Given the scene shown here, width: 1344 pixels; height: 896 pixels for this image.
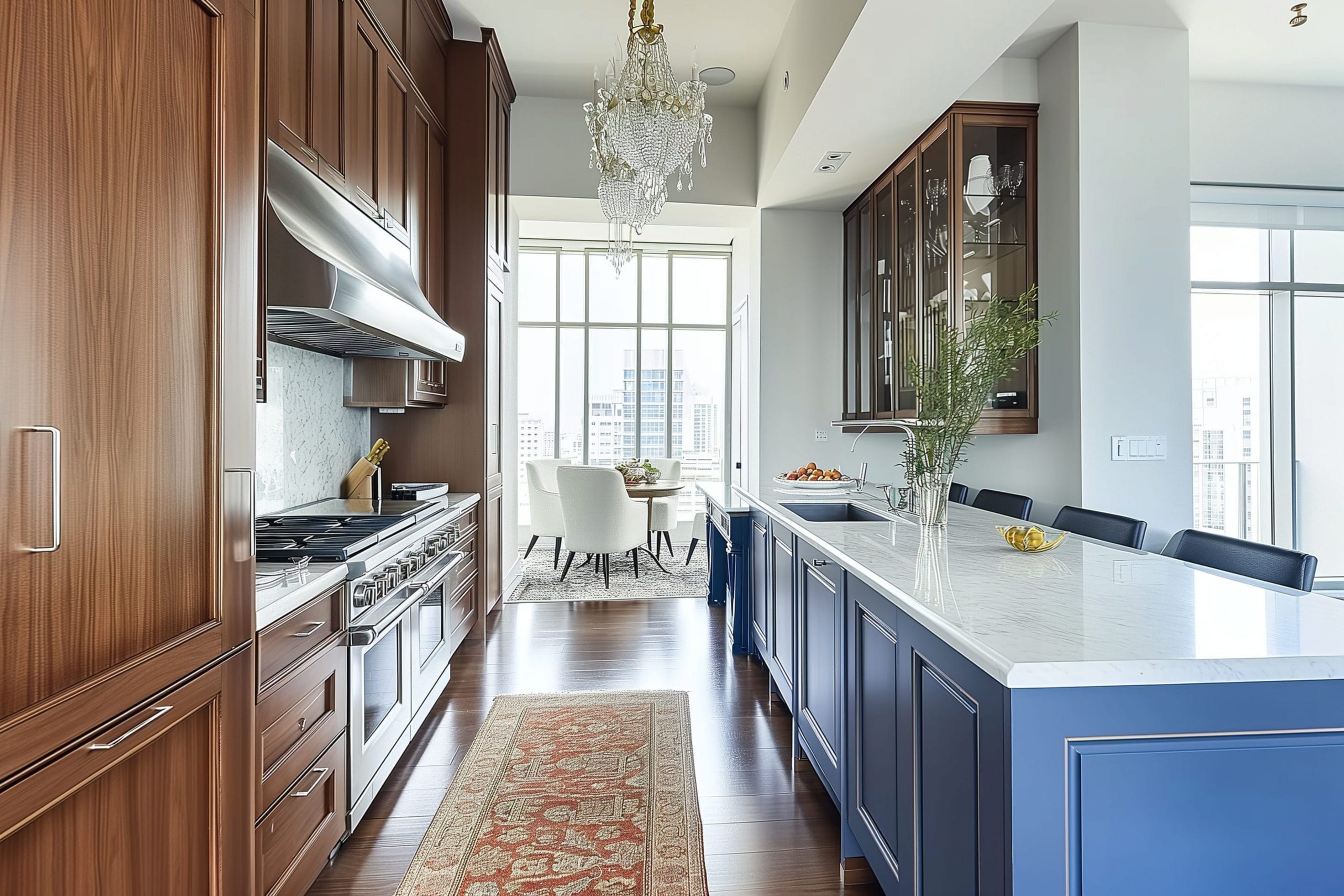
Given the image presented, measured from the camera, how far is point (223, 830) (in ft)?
4.07

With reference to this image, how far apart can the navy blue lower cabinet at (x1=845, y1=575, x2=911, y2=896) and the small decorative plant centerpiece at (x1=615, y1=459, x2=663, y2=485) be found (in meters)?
4.43

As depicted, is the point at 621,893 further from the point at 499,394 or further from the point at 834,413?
the point at 834,413

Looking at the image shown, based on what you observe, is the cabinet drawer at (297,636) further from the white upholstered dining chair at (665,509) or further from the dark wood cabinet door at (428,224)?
the white upholstered dining chair at (665,509)

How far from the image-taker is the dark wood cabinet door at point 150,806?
841 mm

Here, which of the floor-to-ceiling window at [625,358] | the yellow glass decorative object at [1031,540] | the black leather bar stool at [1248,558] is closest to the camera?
the black leather bar stool at [1248,558]

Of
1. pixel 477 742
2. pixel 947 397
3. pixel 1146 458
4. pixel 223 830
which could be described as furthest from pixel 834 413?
pixel 223 830

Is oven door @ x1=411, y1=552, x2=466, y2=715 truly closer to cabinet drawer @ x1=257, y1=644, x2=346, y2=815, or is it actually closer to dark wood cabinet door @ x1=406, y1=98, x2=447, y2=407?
cabinet drawer @ x1=257, y1=644, x2=346, y2=815

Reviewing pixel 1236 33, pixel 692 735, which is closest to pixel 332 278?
pixel 692 735

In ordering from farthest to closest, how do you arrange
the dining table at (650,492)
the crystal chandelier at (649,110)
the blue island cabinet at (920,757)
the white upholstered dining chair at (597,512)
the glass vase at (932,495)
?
the dining table at (650,492)
the white upholstered dining chair at (597,512)
the crystal chandelier at (649,110)
the glass vase at (932,495)
the blue island cabinet at (920,757)

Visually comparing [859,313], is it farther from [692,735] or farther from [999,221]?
[692,735]

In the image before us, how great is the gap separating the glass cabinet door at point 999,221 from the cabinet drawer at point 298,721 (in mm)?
3052

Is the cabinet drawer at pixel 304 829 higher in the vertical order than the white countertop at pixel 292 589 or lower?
lower

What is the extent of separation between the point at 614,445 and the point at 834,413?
3255 mm

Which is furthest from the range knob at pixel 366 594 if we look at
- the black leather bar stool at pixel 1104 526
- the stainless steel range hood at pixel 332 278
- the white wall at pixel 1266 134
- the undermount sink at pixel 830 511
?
the white wall at pixel 1266 134
